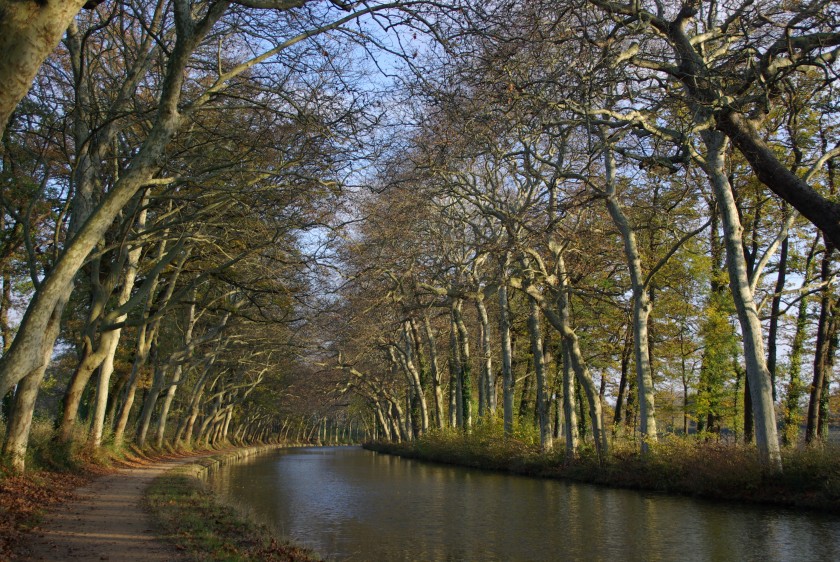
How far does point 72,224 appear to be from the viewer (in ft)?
48.4

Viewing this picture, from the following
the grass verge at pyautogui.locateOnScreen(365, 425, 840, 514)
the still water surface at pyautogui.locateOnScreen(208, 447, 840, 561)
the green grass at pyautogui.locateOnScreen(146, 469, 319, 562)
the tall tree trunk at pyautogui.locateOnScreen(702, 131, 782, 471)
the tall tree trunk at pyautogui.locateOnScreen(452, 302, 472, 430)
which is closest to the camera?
the green grass at pyautogui.locateOnScreen(146, 469, 319, 562)

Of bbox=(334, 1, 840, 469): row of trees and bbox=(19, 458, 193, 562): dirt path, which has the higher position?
bbox=(334, 1, 840, 469): row of trees

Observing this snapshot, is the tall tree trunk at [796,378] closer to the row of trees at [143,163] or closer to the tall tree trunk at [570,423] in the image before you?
the tall tree trunk at [570,423]

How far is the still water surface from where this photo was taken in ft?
32.9

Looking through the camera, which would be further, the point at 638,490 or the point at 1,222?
the point at 1,222

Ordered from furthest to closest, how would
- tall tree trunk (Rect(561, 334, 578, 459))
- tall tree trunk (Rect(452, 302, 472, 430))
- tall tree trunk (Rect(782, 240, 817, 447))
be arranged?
tall tree trunk (Rect(452, 302, 472, 430))
tall tree trunk (Rect(782, 240, 817, 447))
tall tree trunk (Rect(561, 334, 578, 459))

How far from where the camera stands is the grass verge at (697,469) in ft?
45.0

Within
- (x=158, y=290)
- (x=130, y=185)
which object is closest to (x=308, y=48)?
(x=130, y=185)

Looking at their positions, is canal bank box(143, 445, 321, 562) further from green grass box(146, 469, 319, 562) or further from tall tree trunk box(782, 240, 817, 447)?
tall tree trunk box(782, 240, 817, 447)

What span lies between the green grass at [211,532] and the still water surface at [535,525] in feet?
3.74

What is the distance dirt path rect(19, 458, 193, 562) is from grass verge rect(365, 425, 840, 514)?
12.2 m

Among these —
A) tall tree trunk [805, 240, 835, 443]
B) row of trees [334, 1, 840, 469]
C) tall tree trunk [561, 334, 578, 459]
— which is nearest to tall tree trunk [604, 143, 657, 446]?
row of trees [334, 1, 840, 469]

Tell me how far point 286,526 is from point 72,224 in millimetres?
8045

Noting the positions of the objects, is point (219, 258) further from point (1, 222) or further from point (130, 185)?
point (130, 185)
